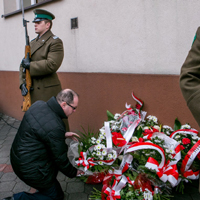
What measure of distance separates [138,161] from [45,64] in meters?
1.70

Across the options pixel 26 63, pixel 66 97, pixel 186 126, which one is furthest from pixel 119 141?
pixel 26 63

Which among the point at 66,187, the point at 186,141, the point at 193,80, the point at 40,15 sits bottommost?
the point at 66,187

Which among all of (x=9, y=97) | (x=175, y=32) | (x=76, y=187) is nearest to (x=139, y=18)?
(x=175, y=32)

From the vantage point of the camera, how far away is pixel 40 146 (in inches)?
85.4

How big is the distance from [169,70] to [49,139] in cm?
166

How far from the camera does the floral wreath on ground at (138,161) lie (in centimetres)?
216

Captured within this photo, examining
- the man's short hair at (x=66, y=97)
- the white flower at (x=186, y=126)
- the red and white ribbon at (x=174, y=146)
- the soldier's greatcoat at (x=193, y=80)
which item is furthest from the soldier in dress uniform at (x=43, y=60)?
the soldier's greatcoat at (x=193, y=80)

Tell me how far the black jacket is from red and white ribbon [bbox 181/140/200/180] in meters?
1.08

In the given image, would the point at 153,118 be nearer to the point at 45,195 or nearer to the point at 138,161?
the point at 138,161

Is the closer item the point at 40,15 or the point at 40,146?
the point at 40,146

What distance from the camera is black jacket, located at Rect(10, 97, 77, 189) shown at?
2.13 meters

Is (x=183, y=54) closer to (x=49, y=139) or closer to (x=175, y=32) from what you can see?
(x=175, y=32)

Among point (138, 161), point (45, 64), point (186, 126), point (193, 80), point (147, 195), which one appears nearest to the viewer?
point (193, 80)

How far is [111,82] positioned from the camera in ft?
A: 11.4
